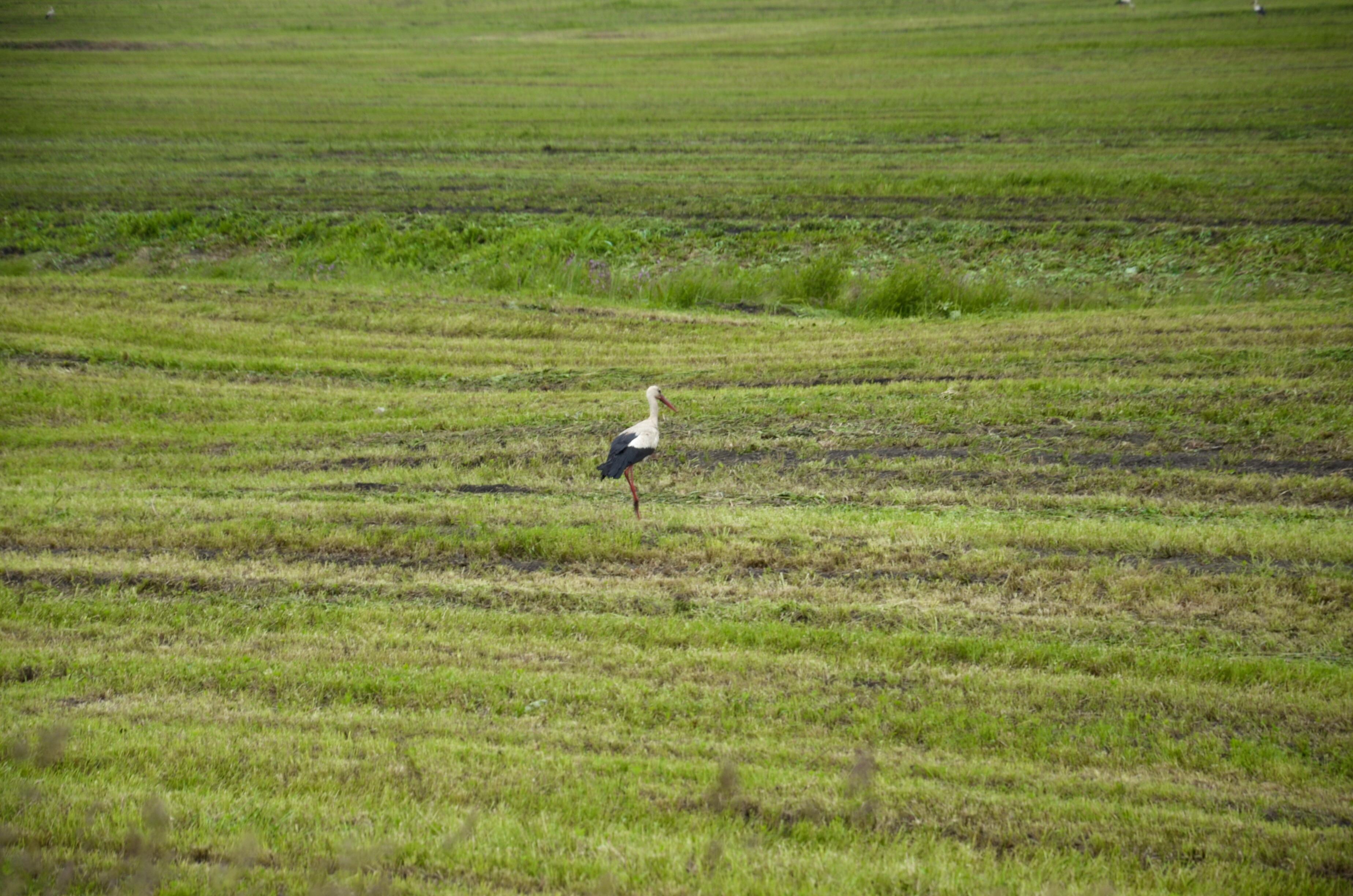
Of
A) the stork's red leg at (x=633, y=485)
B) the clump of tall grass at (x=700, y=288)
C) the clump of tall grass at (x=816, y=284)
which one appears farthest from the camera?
the clump of tall grass at (x=700, y=288)

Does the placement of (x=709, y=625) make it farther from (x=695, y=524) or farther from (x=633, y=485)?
(x=633, y=485)

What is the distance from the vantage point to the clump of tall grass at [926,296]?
1947cm

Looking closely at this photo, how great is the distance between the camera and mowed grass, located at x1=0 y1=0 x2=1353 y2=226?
25672 millimetres

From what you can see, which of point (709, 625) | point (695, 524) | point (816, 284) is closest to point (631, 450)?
point (695, 524)

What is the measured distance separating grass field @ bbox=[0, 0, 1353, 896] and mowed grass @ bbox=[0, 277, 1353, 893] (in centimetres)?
4

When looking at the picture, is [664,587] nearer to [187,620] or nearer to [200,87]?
[187,620]

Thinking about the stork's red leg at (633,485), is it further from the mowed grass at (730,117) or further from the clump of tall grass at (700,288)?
the mowed grass at (730,117)

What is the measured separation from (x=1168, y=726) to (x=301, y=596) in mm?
6584

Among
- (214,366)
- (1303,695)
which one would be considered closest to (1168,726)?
(1303,695)

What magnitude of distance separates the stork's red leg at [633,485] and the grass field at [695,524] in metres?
0.25

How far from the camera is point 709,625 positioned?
7.95 metres

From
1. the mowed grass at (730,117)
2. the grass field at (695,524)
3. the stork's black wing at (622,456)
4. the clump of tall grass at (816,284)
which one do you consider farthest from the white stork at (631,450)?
the mowed grass at (730,117)

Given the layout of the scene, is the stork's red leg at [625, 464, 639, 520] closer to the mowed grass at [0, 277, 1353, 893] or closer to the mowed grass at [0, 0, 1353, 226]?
the mowed grass at [0, 277, 1353, 893]

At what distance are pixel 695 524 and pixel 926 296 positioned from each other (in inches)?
450
